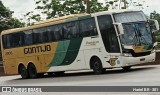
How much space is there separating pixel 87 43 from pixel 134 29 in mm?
2518

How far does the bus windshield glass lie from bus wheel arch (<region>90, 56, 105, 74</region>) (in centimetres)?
177

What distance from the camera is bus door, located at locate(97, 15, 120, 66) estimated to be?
2286 centimetres

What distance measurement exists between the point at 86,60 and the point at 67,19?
2.51 meters

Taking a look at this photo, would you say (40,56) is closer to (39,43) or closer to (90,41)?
(39,43)

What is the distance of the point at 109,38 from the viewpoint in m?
23.1

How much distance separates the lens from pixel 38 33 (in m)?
27.4

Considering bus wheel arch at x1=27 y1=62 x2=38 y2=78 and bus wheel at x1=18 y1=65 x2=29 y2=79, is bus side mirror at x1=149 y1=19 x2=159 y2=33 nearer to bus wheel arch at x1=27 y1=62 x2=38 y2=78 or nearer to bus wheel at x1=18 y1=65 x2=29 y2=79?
bus wheel arch at x1=27 y1=62 x2=38 y2=78

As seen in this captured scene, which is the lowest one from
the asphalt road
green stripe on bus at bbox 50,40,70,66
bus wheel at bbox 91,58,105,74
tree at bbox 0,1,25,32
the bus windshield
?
the asphalt road

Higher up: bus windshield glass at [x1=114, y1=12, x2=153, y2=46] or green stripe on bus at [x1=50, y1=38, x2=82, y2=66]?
bus windshield glass at [x1=114, y1=12, x2=153, y2=46]

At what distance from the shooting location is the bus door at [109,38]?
22.9 metres

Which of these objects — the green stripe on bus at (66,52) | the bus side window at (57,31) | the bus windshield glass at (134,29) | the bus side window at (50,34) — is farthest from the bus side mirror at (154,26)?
the bus side window at (50,34)

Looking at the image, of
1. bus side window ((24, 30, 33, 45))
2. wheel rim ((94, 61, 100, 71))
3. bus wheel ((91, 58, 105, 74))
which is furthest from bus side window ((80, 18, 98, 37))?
bus side window ((24, 30, 33, 45))

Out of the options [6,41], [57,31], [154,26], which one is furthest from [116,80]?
[6,41]

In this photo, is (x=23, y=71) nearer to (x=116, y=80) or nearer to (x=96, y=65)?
(x=96, y=65)
